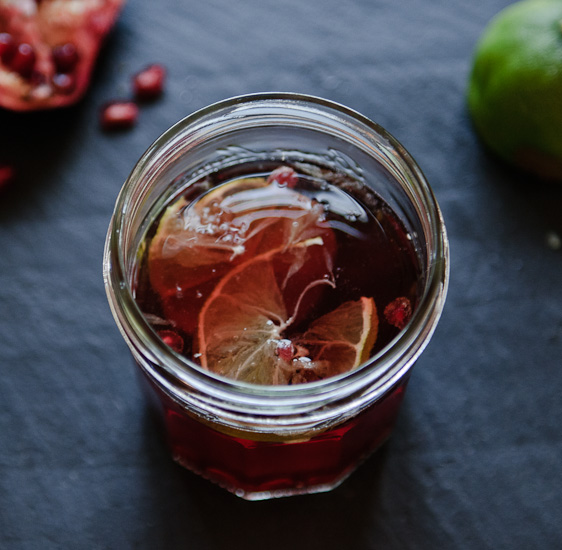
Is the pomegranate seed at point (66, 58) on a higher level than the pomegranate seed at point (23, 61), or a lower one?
higher

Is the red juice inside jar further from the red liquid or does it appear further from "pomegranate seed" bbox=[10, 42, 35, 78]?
"pomegranate seed" bbox=[10, 42, 35, 78]

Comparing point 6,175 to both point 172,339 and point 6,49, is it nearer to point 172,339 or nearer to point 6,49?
point 6,49

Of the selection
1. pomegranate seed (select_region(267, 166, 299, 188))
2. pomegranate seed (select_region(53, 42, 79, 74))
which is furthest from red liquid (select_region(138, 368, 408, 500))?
pomegranate seed (select_region(53, 42, 79, 74))

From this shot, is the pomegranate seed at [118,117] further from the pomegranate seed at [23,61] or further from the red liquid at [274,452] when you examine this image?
the red liquid at [274,452]

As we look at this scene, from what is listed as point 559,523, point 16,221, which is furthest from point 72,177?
point 559,523

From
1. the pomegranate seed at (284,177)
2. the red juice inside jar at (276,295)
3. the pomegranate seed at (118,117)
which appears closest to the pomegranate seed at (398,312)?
the red juice inside jar at (276,295)

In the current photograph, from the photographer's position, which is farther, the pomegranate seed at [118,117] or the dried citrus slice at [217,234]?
the pomegranate seed at [118,117]
